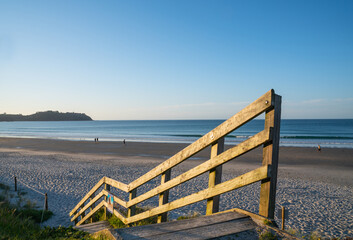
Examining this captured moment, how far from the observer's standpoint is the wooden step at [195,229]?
2232mm

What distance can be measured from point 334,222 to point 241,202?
3.22m

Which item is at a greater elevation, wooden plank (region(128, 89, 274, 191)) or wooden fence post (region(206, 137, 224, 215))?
wooden plank (region(128, 89, 274, 191))

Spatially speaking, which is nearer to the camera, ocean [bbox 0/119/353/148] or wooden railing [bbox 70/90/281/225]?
wooden railing [bbox 70/90/281/225]

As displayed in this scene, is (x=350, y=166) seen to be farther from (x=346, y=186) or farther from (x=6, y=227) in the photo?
(x=6, y=227)

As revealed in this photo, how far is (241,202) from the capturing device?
9.99 meters

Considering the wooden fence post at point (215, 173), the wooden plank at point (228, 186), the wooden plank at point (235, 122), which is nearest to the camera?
the wooden plank at point (235, 122)

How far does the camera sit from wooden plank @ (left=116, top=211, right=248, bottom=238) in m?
2.26

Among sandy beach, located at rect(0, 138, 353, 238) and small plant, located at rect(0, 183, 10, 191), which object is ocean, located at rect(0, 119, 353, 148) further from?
Result: small plant, located at rect(0, 183, 10, 191)

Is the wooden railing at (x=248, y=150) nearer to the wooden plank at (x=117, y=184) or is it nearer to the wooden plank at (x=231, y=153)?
the wooden plank at (x=231, y=153)

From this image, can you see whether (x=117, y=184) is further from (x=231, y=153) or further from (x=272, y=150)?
(x=272, y=150)

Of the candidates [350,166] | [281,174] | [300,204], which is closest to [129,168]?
[281,174]

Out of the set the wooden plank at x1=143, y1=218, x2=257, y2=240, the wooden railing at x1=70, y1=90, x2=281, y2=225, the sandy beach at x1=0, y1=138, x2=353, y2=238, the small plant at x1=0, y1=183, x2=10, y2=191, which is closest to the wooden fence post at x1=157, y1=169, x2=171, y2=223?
the wooden railing at x1=70, y1=90, x2=281, y2=225

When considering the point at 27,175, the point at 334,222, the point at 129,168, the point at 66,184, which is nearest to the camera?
the point at 334,222

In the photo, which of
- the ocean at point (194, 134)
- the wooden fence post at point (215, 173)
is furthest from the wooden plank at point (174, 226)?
the ocean at point (194, 134)
